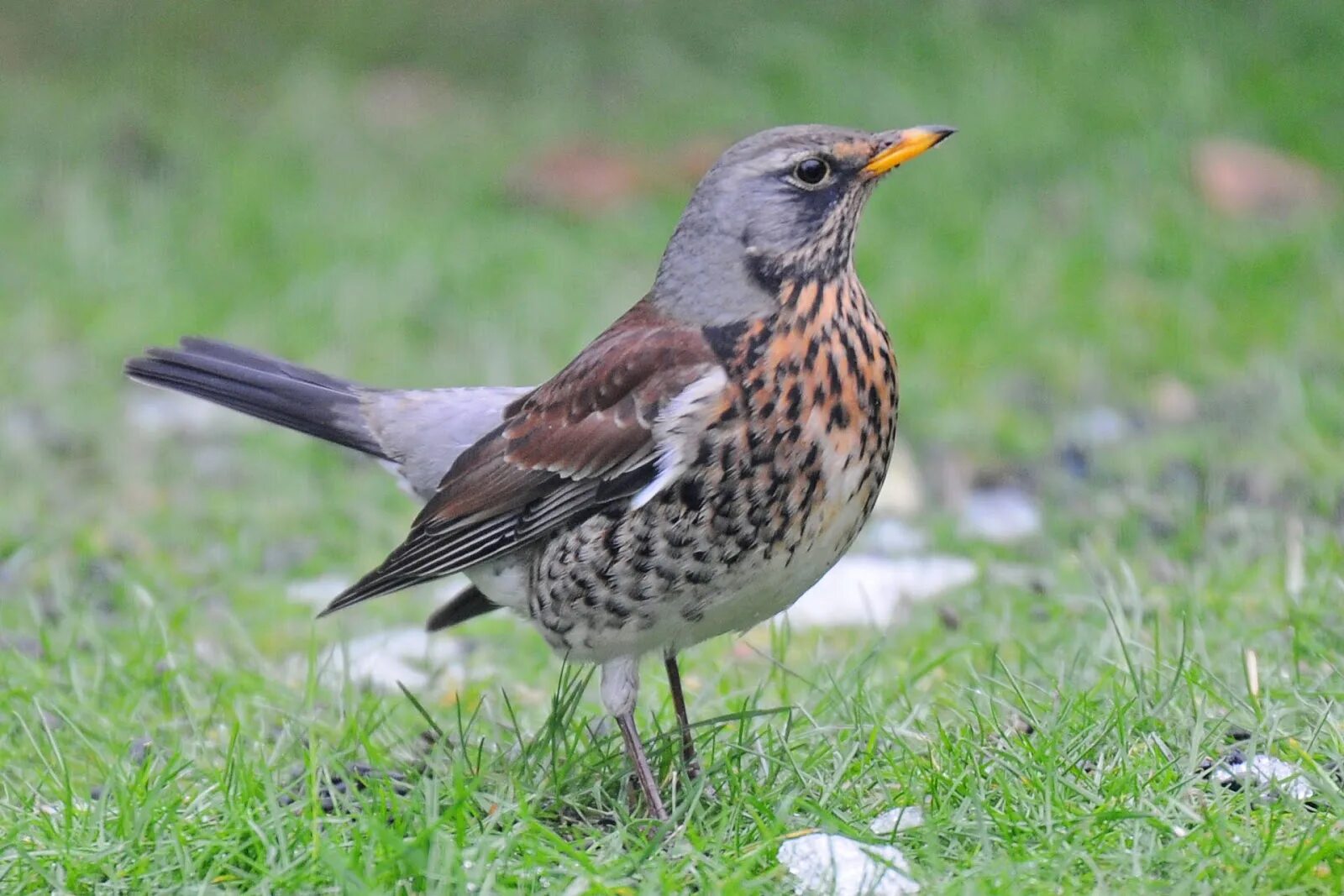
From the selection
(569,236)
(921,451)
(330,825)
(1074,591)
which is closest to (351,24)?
(569,236)

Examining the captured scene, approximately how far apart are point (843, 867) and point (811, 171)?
158cm

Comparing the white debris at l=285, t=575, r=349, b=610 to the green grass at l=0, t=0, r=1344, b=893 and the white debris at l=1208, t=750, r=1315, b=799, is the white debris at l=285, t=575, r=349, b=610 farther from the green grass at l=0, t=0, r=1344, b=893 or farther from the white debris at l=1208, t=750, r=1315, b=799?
the white debris at l=1208, t=750, r=1315, b=799

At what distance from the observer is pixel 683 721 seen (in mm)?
4148

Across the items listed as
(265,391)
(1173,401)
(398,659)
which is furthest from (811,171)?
(1173,401)

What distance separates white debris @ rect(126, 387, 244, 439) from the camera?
7.76m

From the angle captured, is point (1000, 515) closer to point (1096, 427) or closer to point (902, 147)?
point (1096, 427)

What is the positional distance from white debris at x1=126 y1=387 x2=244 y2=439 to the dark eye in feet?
13.7

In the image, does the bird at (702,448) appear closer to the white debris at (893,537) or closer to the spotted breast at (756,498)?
the spotted breast at (756,498)

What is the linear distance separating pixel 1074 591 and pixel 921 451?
1.84m

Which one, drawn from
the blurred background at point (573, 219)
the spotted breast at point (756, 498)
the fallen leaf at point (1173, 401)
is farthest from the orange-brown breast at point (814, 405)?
the fallen leaf at point (1173, 401)

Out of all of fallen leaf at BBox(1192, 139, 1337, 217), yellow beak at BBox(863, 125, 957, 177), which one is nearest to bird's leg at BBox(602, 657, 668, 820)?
yellow beak at BBox(863, 125, 957, 177)

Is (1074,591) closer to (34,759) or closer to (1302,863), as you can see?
(1302,863)

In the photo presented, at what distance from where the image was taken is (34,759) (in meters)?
4.41

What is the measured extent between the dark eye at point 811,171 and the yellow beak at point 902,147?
10 centimetres
